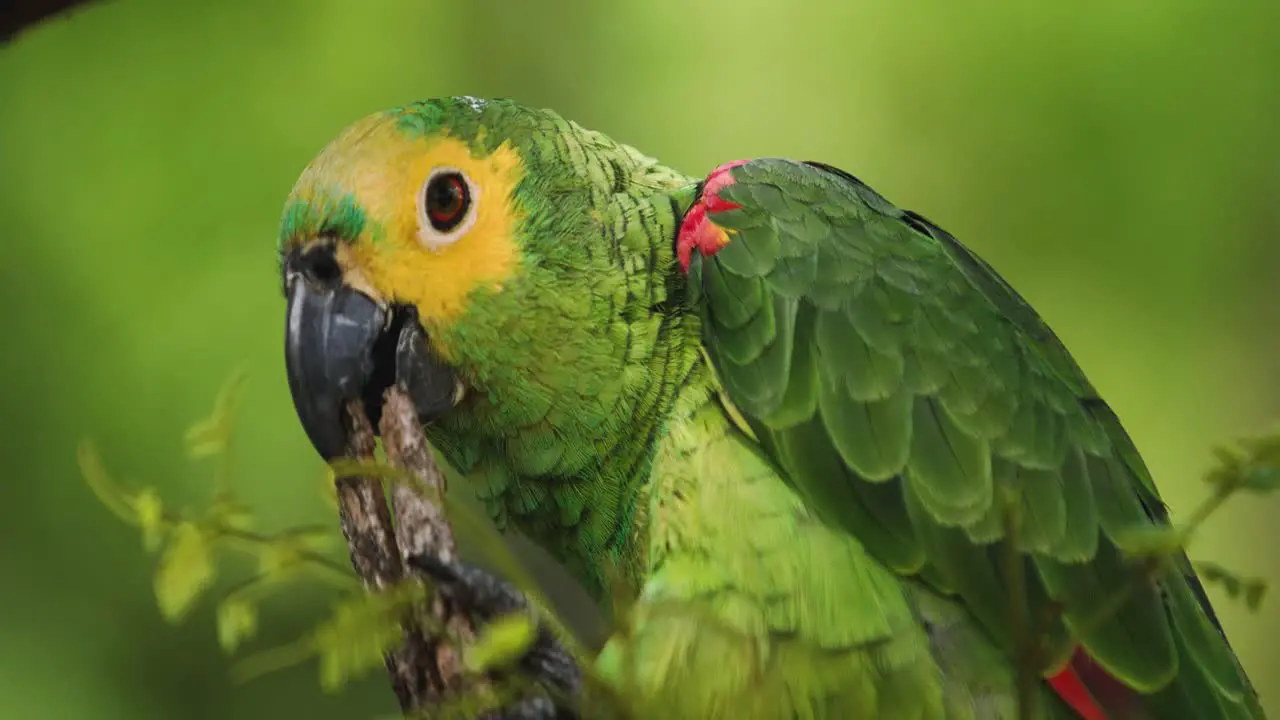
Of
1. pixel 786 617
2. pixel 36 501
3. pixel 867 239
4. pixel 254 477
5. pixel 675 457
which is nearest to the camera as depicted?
pixel 786 617

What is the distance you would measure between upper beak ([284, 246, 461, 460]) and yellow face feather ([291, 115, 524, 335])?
4cm

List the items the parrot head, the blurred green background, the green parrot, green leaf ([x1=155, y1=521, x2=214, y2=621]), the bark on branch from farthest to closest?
the blurred green background → the parrot head → the green parrot → the bark on branch → green leaf ([x1=155, y1=521, x2=214, y2=621])

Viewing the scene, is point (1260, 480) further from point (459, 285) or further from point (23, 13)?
point (23, 13)

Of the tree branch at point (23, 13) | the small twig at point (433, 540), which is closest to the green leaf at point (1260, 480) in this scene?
the small twig at point (433, 540)

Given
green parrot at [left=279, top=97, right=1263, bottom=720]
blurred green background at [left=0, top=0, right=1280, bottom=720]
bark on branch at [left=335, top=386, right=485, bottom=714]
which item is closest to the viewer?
bark on branch at [left=335, top=386, right=485, bottom=714]

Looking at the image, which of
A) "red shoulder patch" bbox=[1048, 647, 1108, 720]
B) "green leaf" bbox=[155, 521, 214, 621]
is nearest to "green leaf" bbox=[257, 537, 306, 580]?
"green leaf" bbox=[155, 521, 214, 621]

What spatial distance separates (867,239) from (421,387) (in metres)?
0.84

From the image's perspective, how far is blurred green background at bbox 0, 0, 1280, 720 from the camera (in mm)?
3982

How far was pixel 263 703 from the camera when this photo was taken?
14.9 feet

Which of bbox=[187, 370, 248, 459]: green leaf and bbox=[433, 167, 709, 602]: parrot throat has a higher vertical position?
bbox=[187, 370, 248, 459]: green leaf

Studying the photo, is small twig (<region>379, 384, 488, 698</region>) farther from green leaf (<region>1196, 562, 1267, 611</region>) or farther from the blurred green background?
the blurred green background

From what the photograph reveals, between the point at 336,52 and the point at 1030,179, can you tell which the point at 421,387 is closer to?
the point at 336,52

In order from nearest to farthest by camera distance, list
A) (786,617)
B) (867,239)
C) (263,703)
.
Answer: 1. (786,617)
2. (867,239)
3. (263,703)

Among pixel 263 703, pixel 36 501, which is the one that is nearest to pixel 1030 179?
pixel 263 703
